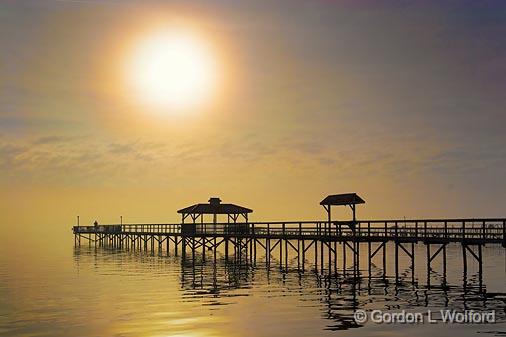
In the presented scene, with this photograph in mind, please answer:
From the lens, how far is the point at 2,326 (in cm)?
2670

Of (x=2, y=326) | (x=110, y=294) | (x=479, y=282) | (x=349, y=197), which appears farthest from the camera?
(x=349, y=197)

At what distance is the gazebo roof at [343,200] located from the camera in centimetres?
5122

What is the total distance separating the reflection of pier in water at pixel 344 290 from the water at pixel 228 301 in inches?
2.3

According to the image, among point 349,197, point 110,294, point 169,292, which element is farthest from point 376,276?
point 110,294

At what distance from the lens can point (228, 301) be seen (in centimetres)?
3341

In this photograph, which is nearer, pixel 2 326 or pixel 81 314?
pixel 2 326

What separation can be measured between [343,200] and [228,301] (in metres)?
21.0

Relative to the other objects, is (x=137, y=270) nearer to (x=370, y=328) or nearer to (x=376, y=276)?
Answer: (x=376, y=276)

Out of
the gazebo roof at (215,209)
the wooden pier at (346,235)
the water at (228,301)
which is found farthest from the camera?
the gazebo roof at (215,209)

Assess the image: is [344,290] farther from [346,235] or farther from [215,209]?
[215,209]

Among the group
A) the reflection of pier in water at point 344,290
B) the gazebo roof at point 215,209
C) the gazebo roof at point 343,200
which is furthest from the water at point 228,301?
the gazebo roof at point 215,209

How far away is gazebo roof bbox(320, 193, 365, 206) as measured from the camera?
5122 centimetres

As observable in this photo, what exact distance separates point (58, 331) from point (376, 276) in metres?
27.4

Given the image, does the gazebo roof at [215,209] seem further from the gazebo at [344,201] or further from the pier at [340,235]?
the gazebo at [344,201]
